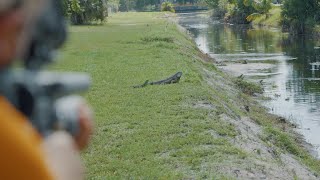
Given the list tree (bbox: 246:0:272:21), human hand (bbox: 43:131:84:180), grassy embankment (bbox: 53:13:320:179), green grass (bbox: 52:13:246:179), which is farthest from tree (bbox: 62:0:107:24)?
human hand (bbox: 43:131:84:180)

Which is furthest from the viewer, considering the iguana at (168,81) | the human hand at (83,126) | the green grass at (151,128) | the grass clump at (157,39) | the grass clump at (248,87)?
the grass clump at (157,39)

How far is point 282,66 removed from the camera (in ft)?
109

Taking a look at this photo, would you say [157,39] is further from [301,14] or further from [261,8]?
[261,8]

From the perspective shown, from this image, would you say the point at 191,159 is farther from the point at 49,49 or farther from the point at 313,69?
the point at 313,69

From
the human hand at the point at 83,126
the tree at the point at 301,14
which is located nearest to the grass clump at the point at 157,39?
the tree at the point at 301,14

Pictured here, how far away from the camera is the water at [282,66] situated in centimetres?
2108

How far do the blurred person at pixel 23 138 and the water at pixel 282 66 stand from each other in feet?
51.3

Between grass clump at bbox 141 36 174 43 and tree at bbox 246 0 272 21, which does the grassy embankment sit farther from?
tree at bbox 246 0 272 21

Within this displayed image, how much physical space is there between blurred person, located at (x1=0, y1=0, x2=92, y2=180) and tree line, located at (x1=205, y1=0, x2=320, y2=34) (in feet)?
176

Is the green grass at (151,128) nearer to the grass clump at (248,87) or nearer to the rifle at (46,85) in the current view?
the rifle at (46,85)

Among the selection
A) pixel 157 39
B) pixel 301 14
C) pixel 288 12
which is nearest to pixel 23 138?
pixel 157 39

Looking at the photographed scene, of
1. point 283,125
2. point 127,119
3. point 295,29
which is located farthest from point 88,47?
point 295,29

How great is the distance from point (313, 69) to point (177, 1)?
4215 inches

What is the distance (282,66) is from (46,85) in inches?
1289
